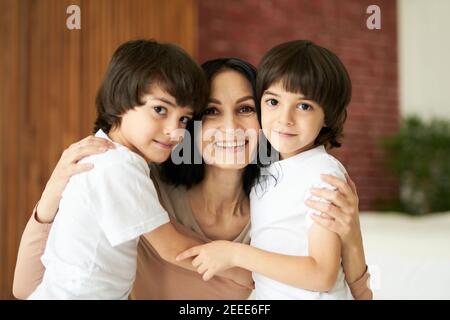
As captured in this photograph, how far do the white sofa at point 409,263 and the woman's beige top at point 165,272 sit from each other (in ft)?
1.15

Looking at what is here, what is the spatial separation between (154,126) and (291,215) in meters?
0.20

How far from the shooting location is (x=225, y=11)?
1476 millimetres

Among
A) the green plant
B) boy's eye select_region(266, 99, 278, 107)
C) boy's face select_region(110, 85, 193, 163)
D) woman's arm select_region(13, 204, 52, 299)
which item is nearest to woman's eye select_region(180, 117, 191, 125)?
boy's face select_region(110, 85, 193, 163)

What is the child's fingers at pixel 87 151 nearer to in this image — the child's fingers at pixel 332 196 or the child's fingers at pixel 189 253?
the child's fingers at pixel 189 253

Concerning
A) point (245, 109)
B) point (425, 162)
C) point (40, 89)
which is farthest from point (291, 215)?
point (425, 162)

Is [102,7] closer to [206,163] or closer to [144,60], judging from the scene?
[144,60]

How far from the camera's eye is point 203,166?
0.84 meters

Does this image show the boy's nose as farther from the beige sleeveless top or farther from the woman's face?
the beige sleeveless top

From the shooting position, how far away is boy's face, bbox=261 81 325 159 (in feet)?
2.25

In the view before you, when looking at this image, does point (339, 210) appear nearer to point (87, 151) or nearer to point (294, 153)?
point (294, 153)

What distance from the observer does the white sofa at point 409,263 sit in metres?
1.18

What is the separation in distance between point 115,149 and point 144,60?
11cm

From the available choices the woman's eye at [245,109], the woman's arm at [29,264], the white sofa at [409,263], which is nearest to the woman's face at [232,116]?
the woman's eye at [245,109]

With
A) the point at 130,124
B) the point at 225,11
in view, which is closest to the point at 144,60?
the point at 130,124
